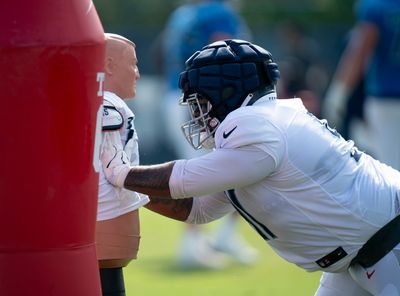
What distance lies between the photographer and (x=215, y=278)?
839 centimetres

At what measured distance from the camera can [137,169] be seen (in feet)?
14.0

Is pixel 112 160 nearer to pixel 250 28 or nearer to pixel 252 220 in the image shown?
pixel 252 220

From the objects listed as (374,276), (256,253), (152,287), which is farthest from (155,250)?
(374,276)

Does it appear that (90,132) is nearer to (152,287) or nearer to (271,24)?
(152,287)

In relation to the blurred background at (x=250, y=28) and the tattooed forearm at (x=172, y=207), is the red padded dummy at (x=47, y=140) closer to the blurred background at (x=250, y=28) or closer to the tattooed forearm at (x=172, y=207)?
the tattooed forearm at (x=172, y=207)

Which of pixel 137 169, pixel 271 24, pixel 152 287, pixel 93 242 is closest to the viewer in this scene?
pixel 93 242

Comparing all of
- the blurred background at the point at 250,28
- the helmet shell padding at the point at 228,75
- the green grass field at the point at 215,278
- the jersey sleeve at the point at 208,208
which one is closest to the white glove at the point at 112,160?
the helmet shell padding at the point at 228,75

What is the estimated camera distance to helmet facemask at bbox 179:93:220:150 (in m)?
4.33

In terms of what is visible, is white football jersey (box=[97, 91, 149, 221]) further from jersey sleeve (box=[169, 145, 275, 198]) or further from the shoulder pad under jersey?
jersey sleeve (box=[169, 145, 275, 198])

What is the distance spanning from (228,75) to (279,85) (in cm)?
891

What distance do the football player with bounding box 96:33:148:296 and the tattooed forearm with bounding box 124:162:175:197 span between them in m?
0.16

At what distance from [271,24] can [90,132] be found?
60.1 feet

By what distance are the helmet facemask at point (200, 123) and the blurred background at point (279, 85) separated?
288 centimetres

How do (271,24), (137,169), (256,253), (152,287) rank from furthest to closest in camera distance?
1. (271,24)
2. (256,253)
3. (152,287)
4. (137,169)
